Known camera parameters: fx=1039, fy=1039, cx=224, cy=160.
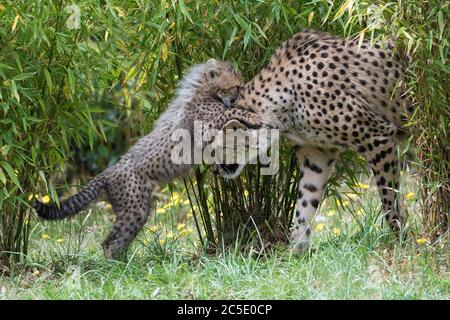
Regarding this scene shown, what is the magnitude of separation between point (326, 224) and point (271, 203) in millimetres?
1380

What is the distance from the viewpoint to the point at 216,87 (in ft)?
20.4

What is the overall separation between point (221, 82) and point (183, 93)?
0.77 feet

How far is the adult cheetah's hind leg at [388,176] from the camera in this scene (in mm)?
5836

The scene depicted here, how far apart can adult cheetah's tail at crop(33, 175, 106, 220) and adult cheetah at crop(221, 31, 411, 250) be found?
2.65 feet

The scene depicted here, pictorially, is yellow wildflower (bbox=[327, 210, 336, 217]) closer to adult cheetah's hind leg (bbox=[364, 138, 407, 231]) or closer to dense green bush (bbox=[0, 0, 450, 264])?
dense green bush (bbox=[0, 0, 450, 264])

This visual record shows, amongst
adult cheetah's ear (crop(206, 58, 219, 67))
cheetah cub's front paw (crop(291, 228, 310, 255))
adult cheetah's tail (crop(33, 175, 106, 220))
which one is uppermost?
adult cheetah's ear (crop(206, 58, 219, 67))

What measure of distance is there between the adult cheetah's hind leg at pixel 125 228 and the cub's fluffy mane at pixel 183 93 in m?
0.48

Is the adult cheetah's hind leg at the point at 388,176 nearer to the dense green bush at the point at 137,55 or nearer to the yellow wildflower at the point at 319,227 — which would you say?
the dense green bush at the point at 137,55

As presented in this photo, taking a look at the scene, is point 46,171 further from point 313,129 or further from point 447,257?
point 447,257

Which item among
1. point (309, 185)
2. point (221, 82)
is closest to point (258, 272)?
point (309, 185)

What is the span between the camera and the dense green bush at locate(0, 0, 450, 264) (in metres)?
5.32

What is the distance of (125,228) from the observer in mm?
6090

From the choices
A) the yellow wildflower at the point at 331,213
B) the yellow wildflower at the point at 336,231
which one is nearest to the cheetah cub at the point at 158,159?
the yellow wildflower at the point at 336,231

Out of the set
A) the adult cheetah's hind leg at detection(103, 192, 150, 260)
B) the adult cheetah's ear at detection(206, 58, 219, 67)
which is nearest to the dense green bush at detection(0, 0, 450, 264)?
the adult cheetah's ear at detection(206, 58, 219, 67)
